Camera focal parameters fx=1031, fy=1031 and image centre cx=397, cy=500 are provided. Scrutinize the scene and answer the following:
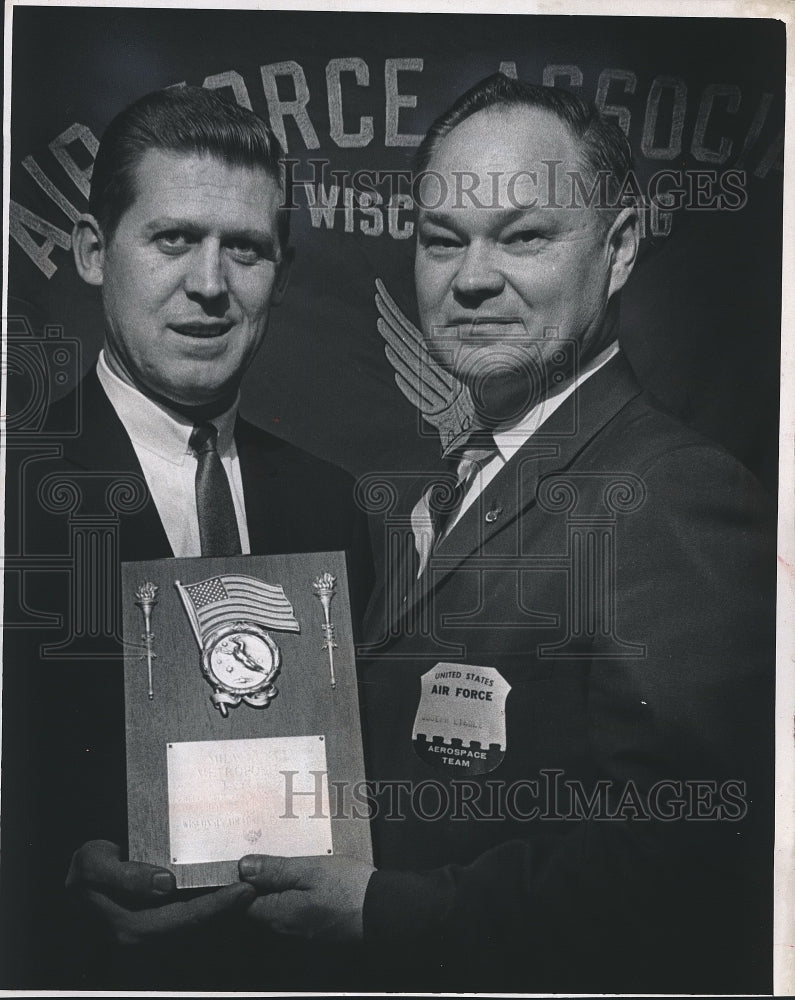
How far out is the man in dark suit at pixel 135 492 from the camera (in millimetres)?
2770

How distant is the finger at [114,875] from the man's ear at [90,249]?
1.53 metres

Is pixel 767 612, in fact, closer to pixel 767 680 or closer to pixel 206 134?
pixel 767 680

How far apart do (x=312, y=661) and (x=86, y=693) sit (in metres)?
0.62

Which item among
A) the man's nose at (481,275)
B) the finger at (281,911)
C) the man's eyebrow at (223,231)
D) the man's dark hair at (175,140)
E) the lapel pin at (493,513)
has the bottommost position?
the finger at (281,911)

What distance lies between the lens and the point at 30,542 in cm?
283

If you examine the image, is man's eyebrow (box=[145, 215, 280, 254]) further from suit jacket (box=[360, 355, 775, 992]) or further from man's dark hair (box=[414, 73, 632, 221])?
suit jacket (box=[360, 355, 775, 992])

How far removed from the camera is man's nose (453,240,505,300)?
2.79 meters

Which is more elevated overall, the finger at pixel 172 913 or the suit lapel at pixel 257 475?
the suit lapel at pixel 257 475

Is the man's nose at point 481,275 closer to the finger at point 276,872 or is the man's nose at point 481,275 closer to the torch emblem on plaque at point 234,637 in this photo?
the torch emblem on plaque at point 234,637

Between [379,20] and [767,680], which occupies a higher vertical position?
[379,20]

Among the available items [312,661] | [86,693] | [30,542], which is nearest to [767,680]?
[312,661]

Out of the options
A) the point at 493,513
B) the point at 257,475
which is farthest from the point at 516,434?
the point at 257,475

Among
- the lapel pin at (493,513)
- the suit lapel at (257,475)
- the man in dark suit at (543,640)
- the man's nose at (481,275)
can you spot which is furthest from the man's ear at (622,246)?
the suit lapel at (257,475)

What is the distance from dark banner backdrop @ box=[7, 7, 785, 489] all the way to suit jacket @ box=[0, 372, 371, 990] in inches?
5.3
